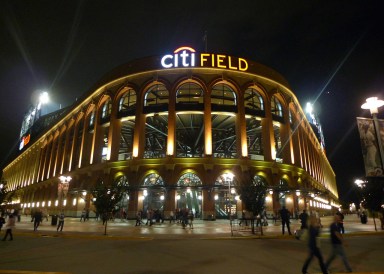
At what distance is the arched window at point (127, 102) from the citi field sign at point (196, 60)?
764 cm

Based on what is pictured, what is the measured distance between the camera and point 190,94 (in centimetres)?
4241

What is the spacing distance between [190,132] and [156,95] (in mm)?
11604

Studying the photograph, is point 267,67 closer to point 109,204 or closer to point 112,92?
point 112,92

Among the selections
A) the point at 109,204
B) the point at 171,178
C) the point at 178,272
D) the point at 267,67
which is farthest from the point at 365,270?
the point at 267,67

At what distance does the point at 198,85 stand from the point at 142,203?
18890 mm

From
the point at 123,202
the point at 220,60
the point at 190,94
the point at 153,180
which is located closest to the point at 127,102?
the point at 190,94

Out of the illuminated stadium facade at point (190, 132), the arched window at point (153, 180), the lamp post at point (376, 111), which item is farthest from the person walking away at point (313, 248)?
the arched window at point (153, 180)

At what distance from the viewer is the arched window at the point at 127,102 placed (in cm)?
4231

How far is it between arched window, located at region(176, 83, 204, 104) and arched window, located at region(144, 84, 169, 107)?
216 cm

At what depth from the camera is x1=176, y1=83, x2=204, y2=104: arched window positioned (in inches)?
1654

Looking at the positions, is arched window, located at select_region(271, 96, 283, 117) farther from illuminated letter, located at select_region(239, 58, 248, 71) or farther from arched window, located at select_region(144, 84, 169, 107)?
arched window, located at select_region(144, 84, 169, 107)

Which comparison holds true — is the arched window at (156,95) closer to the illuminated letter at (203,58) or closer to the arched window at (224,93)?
the illuminated letter at (203,58)

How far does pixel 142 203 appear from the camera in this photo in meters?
36.2

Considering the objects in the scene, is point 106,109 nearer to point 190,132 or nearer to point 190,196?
point 190,132
